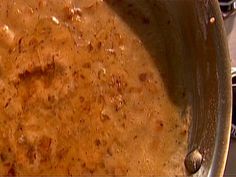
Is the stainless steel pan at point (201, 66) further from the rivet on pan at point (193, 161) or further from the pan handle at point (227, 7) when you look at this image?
the pan handle at point (227, 7)

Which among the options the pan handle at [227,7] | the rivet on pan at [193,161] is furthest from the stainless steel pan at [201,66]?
the pan handle at [227,7]

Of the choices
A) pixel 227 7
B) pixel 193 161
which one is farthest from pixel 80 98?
pixel 227 7

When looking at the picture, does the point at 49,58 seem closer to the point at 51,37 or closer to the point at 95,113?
the point at 51,37

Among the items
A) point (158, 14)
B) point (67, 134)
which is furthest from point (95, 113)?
point (158, 14)

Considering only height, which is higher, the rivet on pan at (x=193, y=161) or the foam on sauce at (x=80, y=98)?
the foam on sauce at (x=80, y=98)

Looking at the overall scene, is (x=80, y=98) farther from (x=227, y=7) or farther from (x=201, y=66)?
(x=227, y=7)
